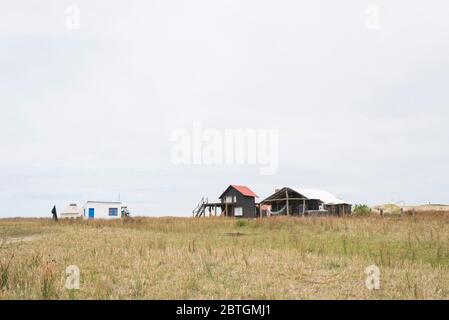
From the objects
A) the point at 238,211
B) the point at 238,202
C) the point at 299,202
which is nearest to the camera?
the point at 299,202

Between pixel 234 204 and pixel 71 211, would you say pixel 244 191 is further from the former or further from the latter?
pixel 71 211

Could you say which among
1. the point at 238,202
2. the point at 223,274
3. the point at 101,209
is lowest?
the point at 223,274

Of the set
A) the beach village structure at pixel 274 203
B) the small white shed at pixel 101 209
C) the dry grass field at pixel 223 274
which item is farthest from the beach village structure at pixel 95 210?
the dry grass field at pixel 223 274

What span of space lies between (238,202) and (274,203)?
5.25m

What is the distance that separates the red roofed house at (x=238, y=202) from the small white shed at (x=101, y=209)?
1562 cm

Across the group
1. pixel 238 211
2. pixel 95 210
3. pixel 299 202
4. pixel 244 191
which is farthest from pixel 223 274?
pixel 244 191

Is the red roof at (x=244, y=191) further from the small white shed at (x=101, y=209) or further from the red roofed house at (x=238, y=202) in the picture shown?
the small white shed at (x=101, y=209)

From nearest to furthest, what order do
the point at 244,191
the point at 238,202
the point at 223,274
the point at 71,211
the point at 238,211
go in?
the point at 223,274 → the point at 71,211 → the point at 238,202 → the point at 238,211 → the point at 244,191

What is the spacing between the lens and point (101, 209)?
53.2 m

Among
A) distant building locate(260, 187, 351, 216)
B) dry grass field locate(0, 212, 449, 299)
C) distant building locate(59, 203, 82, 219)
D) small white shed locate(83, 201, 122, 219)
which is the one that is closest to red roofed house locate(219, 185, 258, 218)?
distant building locate(260, 187, 351, 216)

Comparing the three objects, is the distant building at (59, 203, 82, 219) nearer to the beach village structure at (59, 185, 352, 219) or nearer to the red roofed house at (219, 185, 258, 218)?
the beach village structure at (59, 185, 352, 219)

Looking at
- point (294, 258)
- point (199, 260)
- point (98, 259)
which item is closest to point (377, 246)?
point (294, 258)

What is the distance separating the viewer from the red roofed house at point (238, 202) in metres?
60.9
